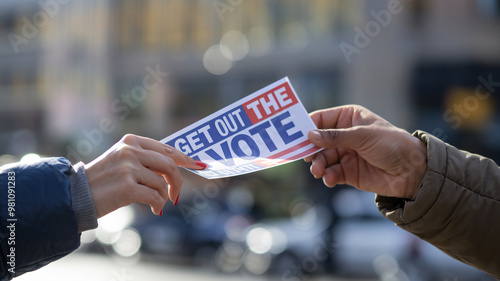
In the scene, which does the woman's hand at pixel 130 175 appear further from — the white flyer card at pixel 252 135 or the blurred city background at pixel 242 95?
the blurred city background at pixel 242 95

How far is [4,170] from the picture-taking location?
55.7 inches

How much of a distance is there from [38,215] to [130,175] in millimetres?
281

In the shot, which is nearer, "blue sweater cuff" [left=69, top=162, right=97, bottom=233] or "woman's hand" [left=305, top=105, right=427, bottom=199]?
"blue sweater cuff" [left=69, top=162, right=97, bottom=233]

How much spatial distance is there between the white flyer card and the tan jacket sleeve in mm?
476

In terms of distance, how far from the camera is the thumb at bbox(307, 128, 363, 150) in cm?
209

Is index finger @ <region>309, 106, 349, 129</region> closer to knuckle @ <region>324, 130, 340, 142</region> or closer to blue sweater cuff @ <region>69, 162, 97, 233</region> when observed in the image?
knuckle @ <region>324, 130, 340, 142</region>

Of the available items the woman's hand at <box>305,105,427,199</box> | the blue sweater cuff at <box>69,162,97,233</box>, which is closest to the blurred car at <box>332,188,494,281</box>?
the woman's hand at <box>305,105,427,199</box>

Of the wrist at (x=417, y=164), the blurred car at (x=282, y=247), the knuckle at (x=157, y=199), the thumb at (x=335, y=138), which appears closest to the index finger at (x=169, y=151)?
the knuckle at (x=157, y=199)

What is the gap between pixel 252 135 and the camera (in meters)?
2.10

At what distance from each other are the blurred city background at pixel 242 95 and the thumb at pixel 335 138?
1.25m

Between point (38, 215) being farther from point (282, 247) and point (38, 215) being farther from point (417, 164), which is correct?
point (282, 247)

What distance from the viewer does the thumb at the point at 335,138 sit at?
209cm

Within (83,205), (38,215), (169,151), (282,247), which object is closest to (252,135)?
(169,151)

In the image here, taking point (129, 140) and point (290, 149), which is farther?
point (290, 149)
